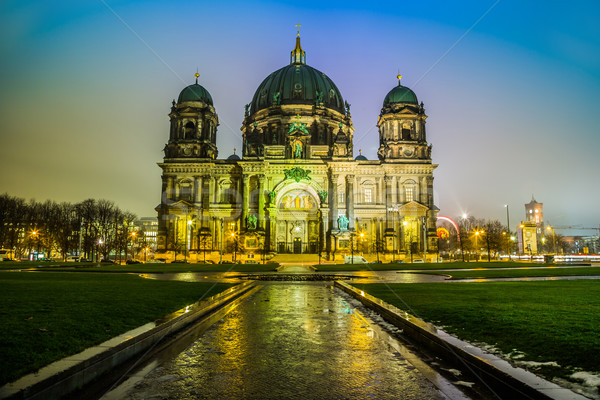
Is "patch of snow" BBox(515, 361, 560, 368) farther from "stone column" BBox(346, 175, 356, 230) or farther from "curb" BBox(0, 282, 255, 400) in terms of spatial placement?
"stone column" BBox(346, 175, 356, 230)

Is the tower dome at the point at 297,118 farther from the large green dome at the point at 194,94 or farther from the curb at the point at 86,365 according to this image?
the curb at the point at 86,365

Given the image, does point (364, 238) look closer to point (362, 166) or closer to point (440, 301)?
point (362, 166)

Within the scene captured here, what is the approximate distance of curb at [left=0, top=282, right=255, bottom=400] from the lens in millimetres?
4679

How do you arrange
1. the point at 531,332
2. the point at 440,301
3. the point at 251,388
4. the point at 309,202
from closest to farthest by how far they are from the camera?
1. the point at 251,388
2. the point at 531,332
3. the point at 440,301
4. the point at 309,202

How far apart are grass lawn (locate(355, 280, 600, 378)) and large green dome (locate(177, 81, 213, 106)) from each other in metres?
61.9

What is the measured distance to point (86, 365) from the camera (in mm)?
5824

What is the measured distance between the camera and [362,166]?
228 feet

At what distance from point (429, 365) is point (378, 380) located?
1.33 metres

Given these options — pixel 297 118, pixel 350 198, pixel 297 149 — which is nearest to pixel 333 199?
pixel 350 198

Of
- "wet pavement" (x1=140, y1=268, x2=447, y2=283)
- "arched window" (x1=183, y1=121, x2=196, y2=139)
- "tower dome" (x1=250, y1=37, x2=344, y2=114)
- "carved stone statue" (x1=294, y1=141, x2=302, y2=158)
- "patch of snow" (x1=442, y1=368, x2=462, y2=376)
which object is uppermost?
"tower dome" (x1=250, y1=37, x2=344, y2=114)

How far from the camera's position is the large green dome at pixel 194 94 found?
70.5m

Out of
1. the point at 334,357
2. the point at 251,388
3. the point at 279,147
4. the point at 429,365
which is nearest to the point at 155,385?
the point at 251,388

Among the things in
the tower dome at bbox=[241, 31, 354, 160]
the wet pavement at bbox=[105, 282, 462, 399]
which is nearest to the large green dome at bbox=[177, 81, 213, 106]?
the tower dome at bbox=[241, 31, 354, 160]

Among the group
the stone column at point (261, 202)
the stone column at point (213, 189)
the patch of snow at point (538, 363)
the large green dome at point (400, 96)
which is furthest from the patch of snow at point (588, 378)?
the large green dome at point (400, 96)
